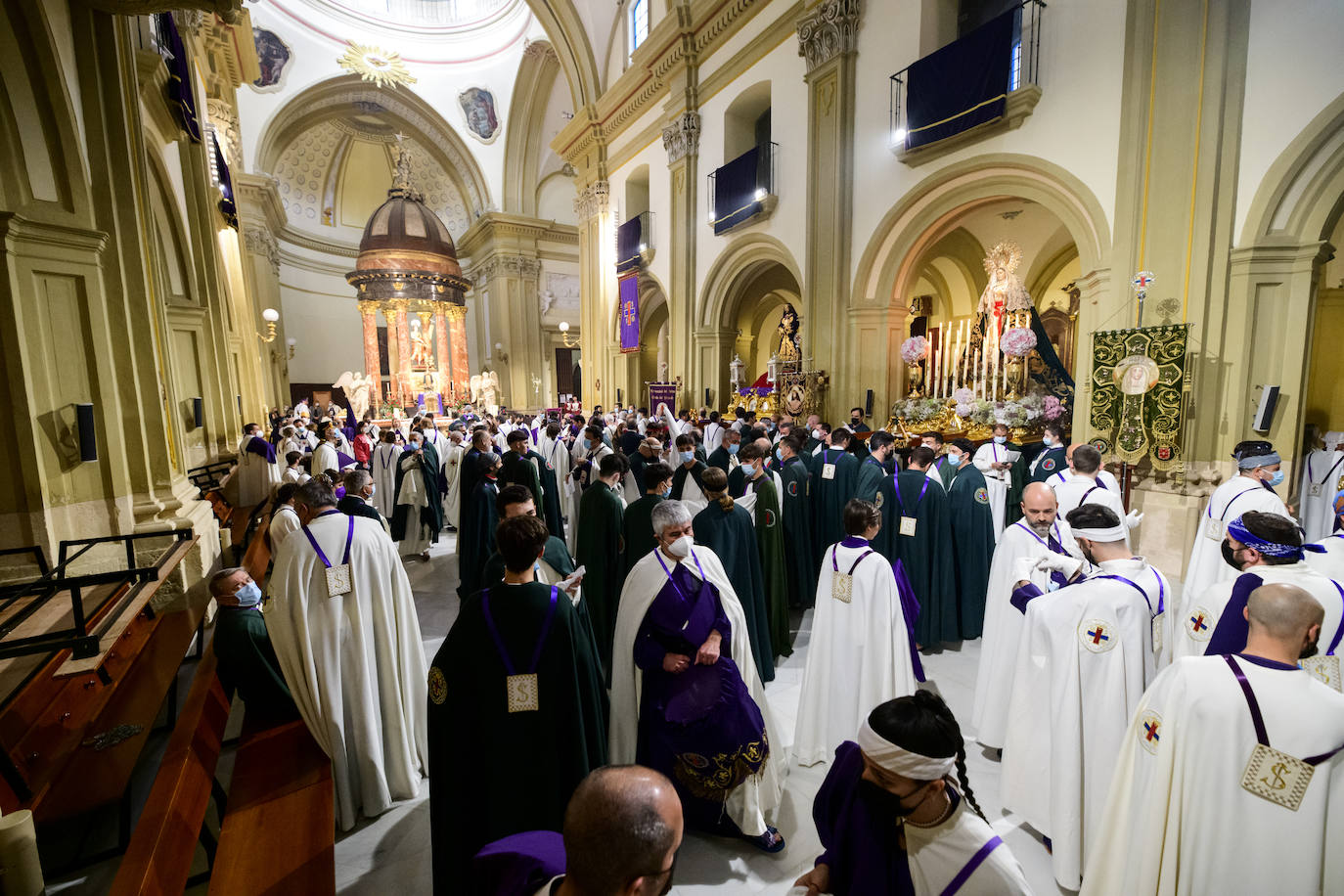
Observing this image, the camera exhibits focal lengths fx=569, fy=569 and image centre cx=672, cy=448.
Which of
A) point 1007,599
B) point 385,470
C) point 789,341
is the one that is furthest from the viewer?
point 789,341

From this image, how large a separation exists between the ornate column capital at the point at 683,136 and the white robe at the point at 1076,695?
1477cm

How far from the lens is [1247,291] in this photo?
636 cm

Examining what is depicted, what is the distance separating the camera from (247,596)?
118 inches

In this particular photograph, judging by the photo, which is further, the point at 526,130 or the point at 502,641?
the point at 526,130

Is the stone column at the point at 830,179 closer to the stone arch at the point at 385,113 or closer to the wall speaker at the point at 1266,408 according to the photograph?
the wall speaker at the point at 1266,408

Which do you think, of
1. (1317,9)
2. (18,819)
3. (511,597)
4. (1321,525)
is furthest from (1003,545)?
(1317,9)

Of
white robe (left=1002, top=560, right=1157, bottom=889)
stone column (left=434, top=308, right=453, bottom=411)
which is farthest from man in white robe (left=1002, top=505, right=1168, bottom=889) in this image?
stone column (left=434, top=308, right=453, bottom=411)

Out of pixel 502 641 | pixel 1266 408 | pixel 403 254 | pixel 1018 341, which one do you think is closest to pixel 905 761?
pixel 502 641

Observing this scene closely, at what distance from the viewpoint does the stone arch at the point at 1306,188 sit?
230 inches

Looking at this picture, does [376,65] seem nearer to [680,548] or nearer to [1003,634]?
[680,548]

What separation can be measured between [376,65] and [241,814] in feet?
95.9

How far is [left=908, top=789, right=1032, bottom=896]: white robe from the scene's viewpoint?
1.28 meters

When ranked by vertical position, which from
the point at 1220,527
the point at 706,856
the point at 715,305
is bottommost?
the point at 706,856

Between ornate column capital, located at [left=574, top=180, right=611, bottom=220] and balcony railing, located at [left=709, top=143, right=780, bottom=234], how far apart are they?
6016 millimetres
